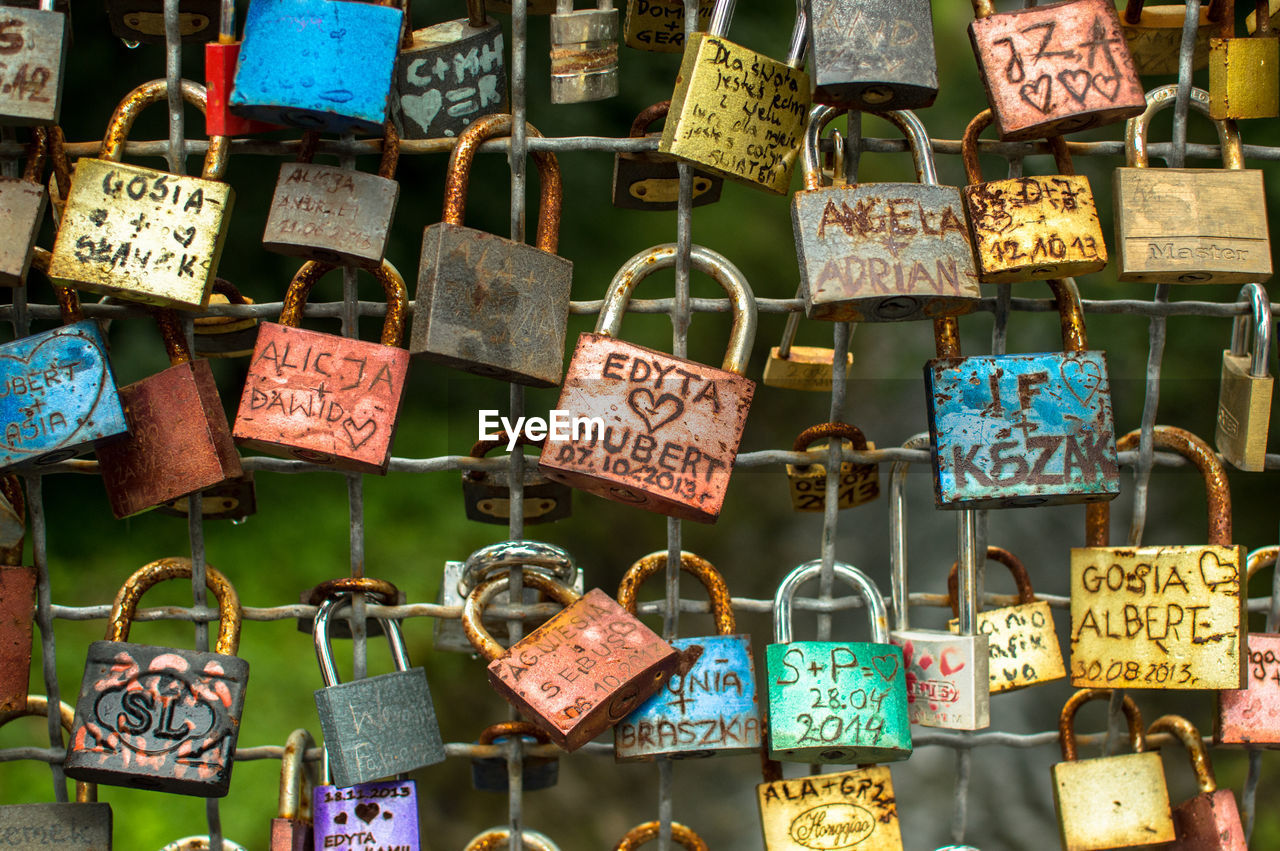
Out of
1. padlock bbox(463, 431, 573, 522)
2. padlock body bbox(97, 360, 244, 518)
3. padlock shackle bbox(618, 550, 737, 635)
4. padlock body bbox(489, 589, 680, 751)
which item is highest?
padlock body bbox(97, 360, 244, 518)

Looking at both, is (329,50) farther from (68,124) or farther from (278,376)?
(68,124)

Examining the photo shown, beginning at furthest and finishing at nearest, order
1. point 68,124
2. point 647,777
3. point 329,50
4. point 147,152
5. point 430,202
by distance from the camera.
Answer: point 647,777
point 430,202
point 68,124
point 147,152
point 329,50

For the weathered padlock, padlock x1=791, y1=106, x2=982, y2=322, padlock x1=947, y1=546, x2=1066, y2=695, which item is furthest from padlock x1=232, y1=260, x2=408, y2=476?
the weathered padlock

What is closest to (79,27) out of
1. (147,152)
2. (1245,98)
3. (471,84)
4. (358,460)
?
(147,152)

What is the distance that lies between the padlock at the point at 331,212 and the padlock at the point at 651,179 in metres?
0.23

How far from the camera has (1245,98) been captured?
1.03 metres

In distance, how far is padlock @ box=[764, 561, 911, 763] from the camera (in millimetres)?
977

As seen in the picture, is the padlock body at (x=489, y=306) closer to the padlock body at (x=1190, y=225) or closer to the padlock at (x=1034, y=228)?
the padlock at (x=1034, y=228)

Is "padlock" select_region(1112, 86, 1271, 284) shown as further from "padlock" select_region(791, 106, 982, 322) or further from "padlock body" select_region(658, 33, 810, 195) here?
"padlock body" select_region(658, 33, 810, 195)

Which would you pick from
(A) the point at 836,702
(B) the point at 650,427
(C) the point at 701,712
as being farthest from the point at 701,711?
(B) the point at 650,427

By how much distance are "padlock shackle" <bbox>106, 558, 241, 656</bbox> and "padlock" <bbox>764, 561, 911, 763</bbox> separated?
1.63 feet

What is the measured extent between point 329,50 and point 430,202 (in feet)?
3.11

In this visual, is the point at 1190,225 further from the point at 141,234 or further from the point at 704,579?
the point at 141,234

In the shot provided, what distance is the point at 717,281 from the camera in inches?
38.7
